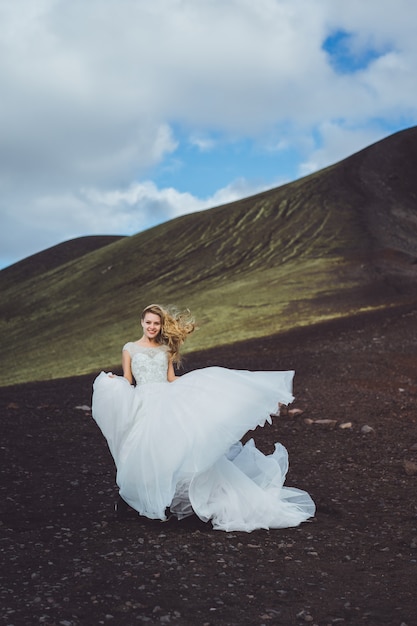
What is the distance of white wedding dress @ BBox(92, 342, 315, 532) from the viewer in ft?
24.0

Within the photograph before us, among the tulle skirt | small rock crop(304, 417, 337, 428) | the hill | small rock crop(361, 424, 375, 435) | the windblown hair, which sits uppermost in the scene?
the hill

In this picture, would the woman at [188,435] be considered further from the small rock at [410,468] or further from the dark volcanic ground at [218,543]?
the small rock at [410,468]

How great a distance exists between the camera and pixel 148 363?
8031 millimetres

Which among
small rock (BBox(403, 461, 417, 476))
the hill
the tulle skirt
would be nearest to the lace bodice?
the tulle skirt

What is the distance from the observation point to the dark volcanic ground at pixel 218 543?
5.46 m

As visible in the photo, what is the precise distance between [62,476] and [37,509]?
72.7 inches

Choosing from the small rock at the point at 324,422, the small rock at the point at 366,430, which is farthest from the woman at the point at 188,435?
the small rock at the point at 324,422

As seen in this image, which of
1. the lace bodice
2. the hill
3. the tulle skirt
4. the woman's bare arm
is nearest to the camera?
the tulle skirt

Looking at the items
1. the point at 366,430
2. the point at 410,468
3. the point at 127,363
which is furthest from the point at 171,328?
the point at 366,430

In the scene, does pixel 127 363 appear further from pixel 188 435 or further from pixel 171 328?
pixel 188 435

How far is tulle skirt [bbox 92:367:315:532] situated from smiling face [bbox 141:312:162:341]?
0.67m

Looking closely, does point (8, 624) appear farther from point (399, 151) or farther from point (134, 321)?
point (399, 151)

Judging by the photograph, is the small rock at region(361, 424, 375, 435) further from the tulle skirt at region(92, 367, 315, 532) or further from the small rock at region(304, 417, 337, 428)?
the tulle skirt at region(92, 367, 315, 532)

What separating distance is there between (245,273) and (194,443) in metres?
41.8
